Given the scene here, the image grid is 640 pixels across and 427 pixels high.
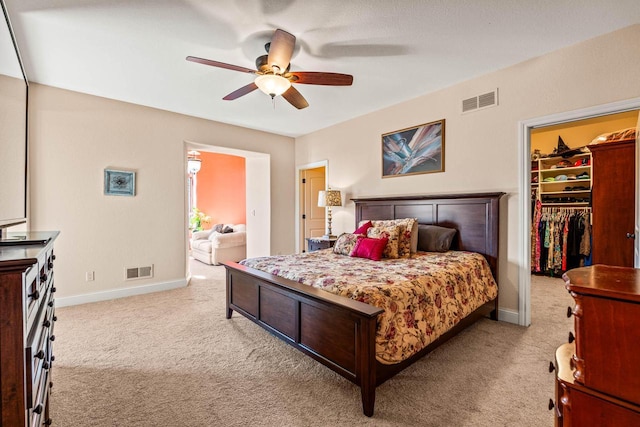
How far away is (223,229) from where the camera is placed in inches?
257

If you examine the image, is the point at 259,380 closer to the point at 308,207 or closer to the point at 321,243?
the point at 321,243

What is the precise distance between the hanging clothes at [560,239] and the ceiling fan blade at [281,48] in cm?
501

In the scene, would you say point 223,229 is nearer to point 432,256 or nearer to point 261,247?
point 261,247

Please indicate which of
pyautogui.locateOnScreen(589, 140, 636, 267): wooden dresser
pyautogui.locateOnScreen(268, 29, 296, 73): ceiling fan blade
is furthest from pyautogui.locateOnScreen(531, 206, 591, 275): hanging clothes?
pyautogui.locateOnScreen(268, 29, 296, 73): ceiling fan blade

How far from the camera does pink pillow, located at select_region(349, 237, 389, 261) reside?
298 centimetres

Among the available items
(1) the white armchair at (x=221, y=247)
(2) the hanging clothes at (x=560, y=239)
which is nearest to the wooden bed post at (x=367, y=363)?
(2) the hanging clothes at (x=560, y=239)

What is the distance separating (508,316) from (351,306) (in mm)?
2267

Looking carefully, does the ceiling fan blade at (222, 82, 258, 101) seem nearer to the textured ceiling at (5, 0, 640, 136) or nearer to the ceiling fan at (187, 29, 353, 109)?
the ceiling fan at (187, 29, 353, 109)

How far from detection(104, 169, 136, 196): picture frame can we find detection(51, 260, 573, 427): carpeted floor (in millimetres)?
1616

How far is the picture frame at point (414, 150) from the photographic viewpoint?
3641 millimetres

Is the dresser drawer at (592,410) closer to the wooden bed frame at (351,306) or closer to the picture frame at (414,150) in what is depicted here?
the wooden bed frame at (351,306)

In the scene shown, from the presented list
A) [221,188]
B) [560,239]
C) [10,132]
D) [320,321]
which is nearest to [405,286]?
[320,321]

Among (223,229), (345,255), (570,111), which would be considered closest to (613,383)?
(345,255)

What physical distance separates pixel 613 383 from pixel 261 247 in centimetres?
535
